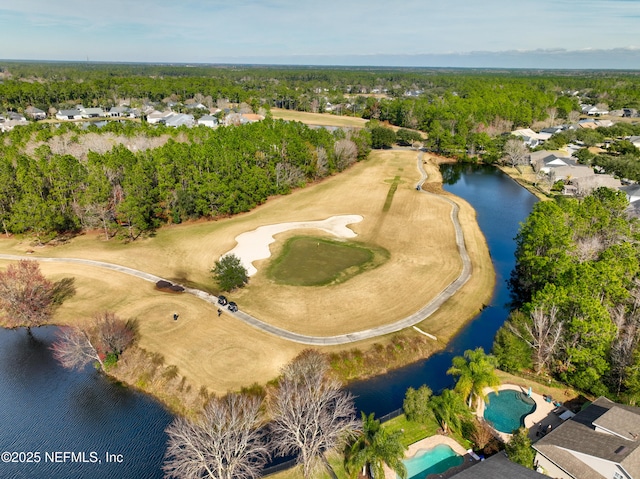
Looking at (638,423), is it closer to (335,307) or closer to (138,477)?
(335,307)

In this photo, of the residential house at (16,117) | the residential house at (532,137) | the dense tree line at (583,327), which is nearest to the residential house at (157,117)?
the residential house at (16,117)

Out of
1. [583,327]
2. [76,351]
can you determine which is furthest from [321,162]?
[583,327]

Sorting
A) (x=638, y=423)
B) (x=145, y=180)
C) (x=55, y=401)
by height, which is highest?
(x=145, y=180)

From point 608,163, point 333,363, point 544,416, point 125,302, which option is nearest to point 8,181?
point 125,302

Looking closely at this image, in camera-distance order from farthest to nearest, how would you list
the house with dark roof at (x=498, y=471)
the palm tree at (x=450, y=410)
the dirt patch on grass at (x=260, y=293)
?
the dirt patch on grass at (x=260, y=293), the palm tree at (x=450, y=410), the house with dark roof at (x=498, y=471)

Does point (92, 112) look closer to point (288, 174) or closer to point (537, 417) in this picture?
point (288, 174)

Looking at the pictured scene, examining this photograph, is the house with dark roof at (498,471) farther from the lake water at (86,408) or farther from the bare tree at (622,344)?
the bare tree at (622,344)
